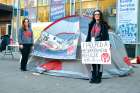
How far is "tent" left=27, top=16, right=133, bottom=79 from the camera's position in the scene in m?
11.9

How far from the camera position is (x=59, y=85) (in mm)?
10422

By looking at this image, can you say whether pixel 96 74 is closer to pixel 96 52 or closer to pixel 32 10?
pixel 96 52

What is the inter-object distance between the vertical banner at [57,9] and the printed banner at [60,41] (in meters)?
11.0

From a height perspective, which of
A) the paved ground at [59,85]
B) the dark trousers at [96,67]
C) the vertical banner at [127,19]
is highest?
the vertical banner at [127,19]

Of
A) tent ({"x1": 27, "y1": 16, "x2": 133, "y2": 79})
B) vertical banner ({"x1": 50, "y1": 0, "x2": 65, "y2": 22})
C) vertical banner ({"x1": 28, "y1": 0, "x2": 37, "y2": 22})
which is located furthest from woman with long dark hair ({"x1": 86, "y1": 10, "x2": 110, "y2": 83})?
vertical banner ({"x1": 28, "y1": 0, "x2": 37, "y2": 22})

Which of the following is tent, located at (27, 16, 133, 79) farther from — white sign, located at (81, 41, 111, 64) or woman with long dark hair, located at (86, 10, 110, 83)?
woman with long dark hair, located at (86, 10, 110, 83)

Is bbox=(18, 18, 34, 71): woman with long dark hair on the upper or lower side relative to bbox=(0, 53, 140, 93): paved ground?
upper

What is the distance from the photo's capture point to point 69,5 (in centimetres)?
2381

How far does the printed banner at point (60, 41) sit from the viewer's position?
480 inches

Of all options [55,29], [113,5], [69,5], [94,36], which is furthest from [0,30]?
[94,36]

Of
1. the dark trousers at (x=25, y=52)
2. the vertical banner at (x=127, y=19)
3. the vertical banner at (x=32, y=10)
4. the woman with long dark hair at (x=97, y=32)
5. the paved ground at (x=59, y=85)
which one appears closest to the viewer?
the paved ground at (x=59, y=85)

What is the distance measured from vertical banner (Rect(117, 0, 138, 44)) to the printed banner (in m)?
8.31

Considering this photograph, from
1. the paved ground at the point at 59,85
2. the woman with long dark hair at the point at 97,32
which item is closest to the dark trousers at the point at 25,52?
the paved ground at the point at 59,85

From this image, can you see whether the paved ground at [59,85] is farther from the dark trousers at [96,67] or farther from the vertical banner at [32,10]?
the vertical banner at [32,10]
